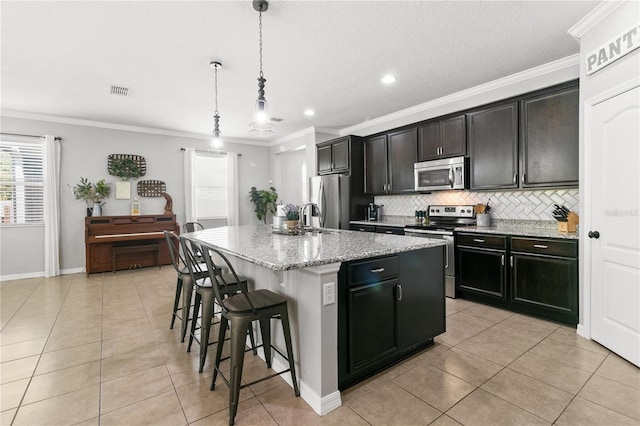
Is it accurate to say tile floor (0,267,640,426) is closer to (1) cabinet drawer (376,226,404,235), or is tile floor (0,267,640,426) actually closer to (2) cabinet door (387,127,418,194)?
(1) cabinet drawer (376,226,404,235)

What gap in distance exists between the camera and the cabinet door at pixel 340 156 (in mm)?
5582

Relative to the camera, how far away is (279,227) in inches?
126

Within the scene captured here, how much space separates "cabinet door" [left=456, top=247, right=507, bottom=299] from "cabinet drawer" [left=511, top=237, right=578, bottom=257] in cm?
18

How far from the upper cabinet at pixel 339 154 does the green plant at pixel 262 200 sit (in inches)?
65.1

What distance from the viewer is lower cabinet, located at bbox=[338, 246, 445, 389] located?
1.94 metres

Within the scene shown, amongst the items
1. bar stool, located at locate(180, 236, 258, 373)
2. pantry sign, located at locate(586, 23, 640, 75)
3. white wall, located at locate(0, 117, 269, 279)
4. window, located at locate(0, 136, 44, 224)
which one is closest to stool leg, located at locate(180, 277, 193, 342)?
bar stool, located at locate(180, 236, 258, 373)

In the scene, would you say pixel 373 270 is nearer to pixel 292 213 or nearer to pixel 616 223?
pixel 292 213

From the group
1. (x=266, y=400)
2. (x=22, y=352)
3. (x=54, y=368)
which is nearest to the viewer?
(x=266, y=400)

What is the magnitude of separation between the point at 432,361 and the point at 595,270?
5.41ft

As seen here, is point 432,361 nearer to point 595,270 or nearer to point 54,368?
point 595,270

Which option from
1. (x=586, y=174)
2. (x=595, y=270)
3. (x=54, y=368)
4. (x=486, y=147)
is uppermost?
(x=486, y=147)

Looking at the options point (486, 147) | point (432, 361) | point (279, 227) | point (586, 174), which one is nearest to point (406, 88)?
point (486, 147)

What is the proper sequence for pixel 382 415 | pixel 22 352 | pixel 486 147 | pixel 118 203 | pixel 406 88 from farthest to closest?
pixel 118 203, pixel 406 88, pixel 486 147, pixel 22 352, pixel 382 415

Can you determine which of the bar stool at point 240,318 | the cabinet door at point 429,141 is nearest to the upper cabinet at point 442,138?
the cabinet door at point 429,141
